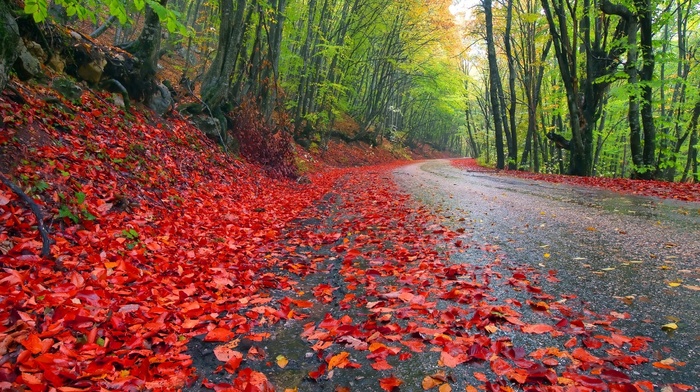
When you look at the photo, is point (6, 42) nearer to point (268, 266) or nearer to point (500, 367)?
point (268, 266)

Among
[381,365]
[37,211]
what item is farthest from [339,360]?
[37,211]

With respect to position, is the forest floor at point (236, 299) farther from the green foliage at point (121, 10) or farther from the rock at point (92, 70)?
the green foliage at point (121, 10)

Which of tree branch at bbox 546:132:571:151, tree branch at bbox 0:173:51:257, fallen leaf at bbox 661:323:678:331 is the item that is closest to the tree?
tree branch at bbox 546:132:571:151

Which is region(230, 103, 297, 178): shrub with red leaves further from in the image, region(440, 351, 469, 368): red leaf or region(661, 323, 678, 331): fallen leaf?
region(661, 323, 678, 331): fallen leaf

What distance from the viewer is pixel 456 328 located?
241 cm

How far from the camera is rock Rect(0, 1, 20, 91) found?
406 centimetres

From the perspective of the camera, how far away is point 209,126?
991 cm

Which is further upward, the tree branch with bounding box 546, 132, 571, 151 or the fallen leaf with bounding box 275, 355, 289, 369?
the tree branch with bounding box 546, 132, 571, 151

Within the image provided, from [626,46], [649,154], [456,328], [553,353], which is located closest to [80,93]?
[456,328]

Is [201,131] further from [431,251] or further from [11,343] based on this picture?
[11,343]

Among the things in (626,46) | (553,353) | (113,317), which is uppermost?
(626,46)

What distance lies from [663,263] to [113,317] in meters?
4.39

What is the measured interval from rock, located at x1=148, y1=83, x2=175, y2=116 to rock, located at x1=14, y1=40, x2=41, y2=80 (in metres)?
2.71

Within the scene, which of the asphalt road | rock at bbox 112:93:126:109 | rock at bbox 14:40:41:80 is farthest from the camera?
rock at bbox 112:93:126:109
